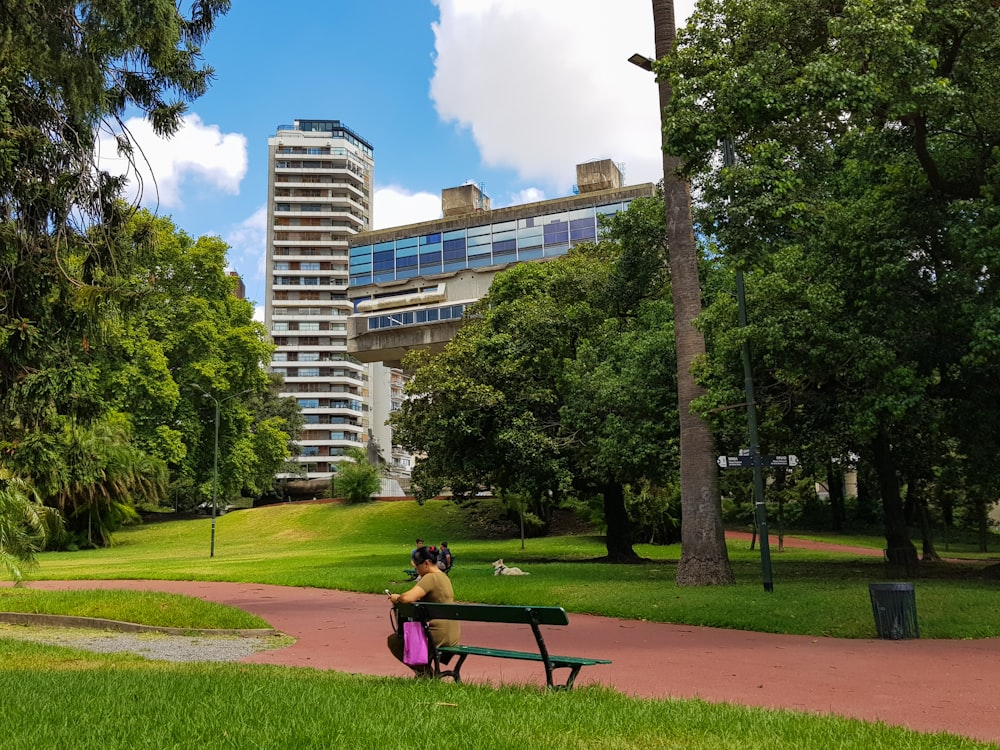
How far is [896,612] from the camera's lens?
11.6 metres

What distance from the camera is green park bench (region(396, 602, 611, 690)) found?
21.6ft

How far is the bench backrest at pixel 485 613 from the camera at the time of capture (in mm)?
6484

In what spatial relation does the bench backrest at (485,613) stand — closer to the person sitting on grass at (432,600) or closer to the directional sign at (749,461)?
the person sitting on grass at (432,600)

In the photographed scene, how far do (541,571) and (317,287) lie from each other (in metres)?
97.9

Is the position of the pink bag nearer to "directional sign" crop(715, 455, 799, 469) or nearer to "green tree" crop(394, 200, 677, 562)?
"directional sign" crop(715, 455, 799, 469)

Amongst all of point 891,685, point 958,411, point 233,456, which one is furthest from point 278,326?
point 891,685

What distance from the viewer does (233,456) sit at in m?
47.0

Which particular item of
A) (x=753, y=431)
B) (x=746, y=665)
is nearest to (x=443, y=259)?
(x=753, y=431)

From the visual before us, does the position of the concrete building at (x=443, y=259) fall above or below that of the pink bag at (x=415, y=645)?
above

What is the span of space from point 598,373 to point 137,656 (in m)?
15.8

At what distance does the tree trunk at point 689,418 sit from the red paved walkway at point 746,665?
382 centimetres

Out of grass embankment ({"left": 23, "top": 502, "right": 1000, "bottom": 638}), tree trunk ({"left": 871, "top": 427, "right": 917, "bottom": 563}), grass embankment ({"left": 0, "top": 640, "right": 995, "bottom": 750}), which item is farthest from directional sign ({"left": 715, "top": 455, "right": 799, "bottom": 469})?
grass embankment ({"left": 0, "top": 640, "right": 995, "bottom": 750})

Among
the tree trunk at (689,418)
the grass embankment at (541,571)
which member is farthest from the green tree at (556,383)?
the tree trunk at (689,418)

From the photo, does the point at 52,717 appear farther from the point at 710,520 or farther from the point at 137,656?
the point at 710,520
